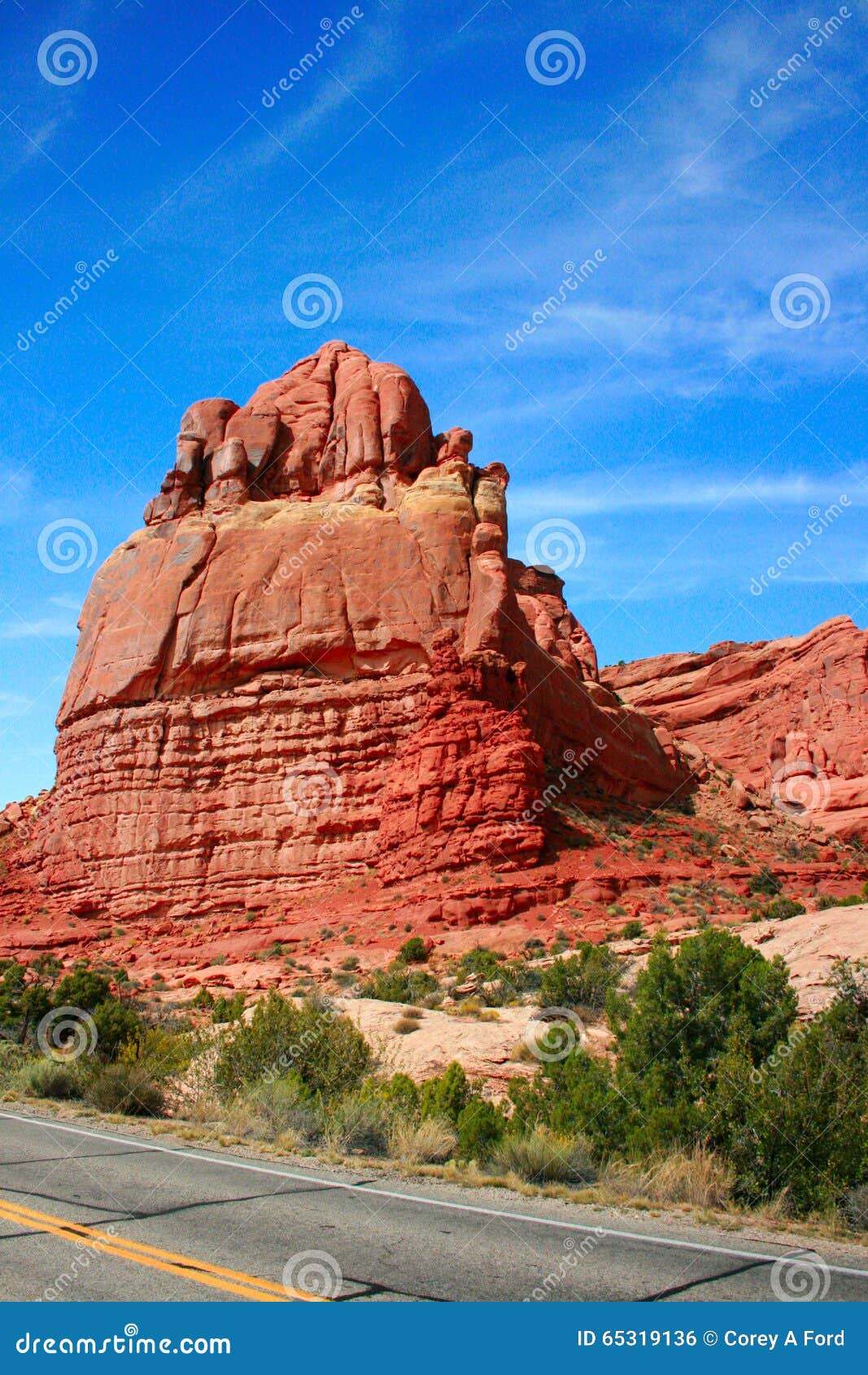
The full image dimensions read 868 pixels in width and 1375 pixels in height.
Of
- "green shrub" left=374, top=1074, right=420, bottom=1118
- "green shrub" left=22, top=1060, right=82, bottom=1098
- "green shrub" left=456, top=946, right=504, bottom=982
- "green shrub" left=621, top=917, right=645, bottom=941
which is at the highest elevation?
"green shrub" left=621, top=917, right=645, bottom=941

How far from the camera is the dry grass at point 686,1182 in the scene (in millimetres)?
10156

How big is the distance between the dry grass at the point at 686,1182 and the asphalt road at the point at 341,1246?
92 centimetres

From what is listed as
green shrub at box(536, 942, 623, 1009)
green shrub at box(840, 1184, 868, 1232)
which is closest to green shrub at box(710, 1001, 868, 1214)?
green shrub at box(840, 1184, 868, 1232)

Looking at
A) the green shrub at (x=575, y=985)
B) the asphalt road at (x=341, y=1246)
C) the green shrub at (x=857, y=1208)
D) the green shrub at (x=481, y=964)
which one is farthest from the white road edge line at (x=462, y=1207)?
the green shrub at (x=481, y=964)

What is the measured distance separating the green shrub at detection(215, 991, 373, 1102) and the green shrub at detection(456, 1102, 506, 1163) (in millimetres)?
2968

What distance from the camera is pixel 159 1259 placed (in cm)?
670

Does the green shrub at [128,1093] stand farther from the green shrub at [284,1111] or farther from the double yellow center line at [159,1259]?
the double yellow center line at [159,1259]

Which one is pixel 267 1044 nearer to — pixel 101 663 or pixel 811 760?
pixel 101 663

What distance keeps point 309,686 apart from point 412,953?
48.4 ft

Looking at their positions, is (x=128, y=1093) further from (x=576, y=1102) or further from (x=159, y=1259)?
(x=159, y=1259)

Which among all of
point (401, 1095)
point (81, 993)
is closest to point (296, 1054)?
point (401, 1095)

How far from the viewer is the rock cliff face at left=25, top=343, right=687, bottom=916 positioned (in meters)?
37.8

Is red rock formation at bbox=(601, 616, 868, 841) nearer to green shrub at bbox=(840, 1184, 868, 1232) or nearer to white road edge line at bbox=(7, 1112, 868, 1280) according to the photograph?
green shrub at bbox=(840, 1184, 868, 1232)

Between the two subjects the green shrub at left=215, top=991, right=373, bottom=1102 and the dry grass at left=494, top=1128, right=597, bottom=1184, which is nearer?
the dry grass at left=494, top=1128, right=597, bottom=1184
